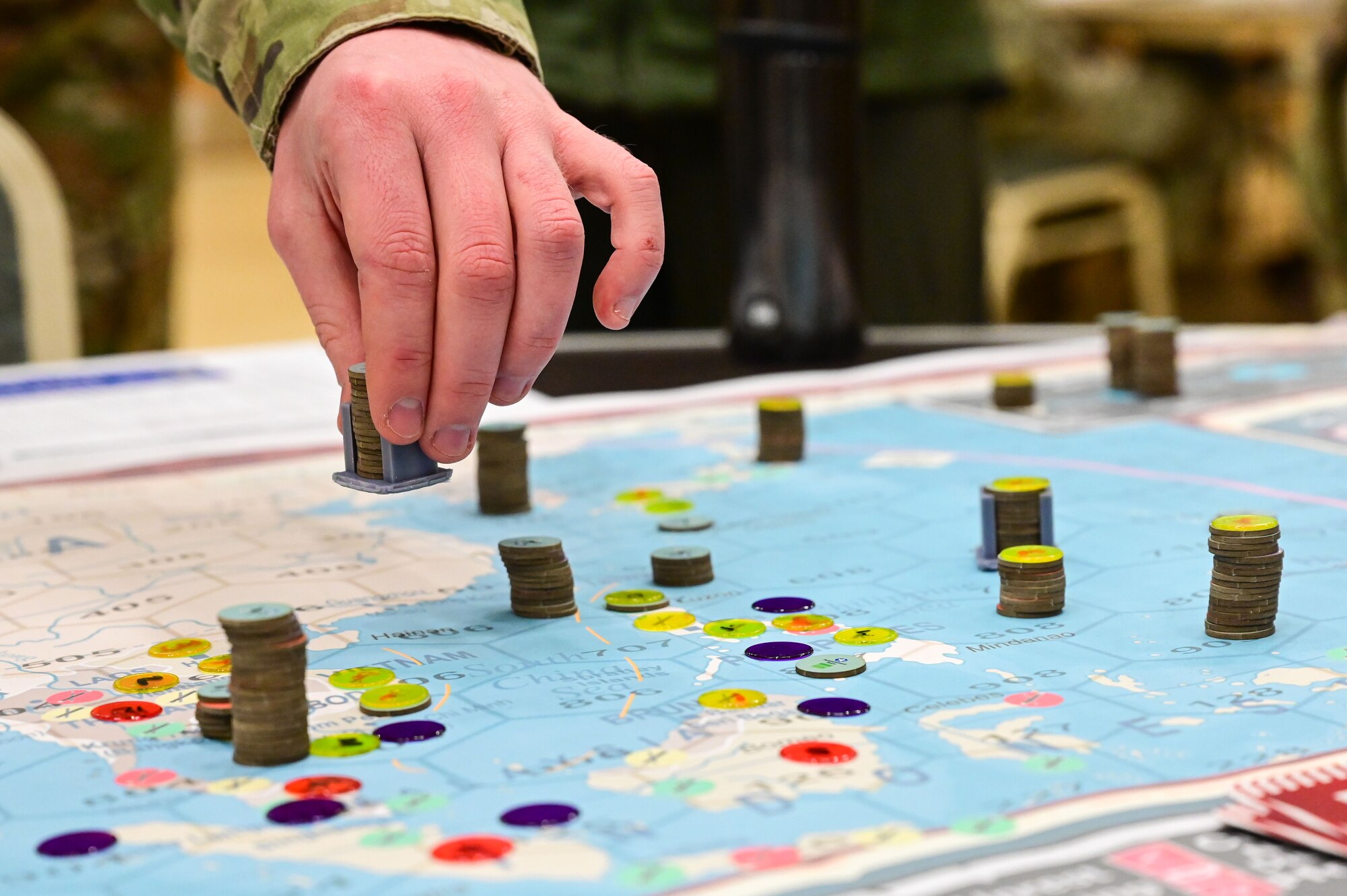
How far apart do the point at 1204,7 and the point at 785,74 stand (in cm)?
347

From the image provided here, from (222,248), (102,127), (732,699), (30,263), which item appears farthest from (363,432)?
(222,248)

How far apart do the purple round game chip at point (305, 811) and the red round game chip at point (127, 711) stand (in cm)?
20

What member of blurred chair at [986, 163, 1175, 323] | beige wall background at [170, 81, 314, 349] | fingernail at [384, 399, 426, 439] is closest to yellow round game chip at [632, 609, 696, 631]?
fingernail at [384, 399, 426, 439]

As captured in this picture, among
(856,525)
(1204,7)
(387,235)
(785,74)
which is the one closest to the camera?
(387,235)

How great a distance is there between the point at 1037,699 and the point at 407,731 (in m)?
0.39

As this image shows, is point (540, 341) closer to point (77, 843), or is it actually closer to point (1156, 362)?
point (77, 843)

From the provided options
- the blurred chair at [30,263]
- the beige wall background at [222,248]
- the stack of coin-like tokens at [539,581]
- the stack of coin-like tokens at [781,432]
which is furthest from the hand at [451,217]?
the beige wall background at [222,248]

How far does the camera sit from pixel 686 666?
103 cm

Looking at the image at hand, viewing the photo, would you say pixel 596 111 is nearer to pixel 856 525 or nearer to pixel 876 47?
pixel 876 47

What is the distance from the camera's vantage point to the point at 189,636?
114cm

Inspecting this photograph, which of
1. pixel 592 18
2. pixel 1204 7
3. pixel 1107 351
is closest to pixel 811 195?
pixel 1107 351

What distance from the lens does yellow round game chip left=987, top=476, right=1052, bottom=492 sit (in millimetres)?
1250

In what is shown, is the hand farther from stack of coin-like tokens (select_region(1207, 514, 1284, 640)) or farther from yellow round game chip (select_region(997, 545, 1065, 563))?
stack of coin-like tokens (select_region(1207, 514, 1284, 640))

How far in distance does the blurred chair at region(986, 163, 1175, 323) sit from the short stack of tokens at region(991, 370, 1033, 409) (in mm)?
3196
